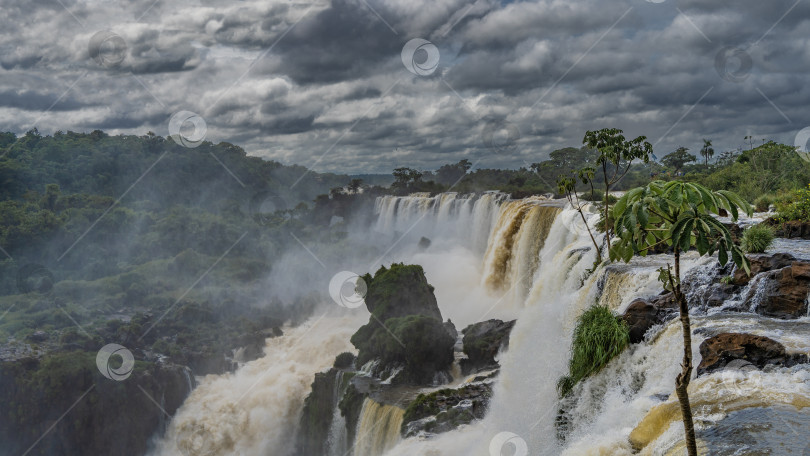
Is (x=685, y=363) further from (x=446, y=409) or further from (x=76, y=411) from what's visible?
(x=76, y=411)

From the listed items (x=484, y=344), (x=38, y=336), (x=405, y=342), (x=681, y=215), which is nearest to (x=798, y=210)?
(x=484, y=344)

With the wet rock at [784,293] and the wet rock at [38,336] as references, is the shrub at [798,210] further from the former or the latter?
the wet rock at [38,336]

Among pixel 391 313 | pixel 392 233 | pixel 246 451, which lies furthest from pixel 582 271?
pixel 392 233

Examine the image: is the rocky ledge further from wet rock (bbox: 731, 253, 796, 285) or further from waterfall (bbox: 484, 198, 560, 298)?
waterfall (bbox: 484, 198, 560, 298)

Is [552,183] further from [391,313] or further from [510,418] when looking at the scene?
[510,418]

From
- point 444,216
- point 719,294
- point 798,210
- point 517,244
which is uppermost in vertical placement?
point 444,216
